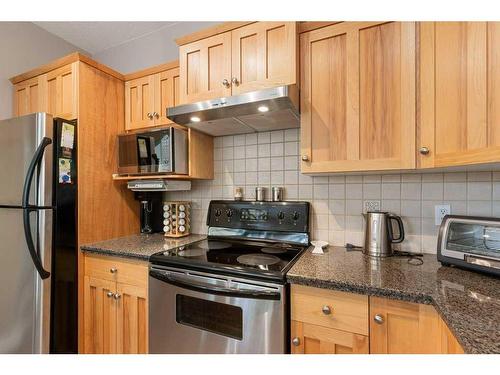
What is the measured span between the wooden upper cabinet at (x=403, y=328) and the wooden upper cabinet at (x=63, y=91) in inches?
78.0

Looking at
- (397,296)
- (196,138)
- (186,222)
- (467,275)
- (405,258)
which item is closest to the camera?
(397,296)

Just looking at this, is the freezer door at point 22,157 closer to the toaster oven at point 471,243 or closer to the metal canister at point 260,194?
the metal canister at point 260,194

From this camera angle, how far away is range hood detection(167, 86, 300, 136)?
123 cm

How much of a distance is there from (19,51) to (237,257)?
236 cm

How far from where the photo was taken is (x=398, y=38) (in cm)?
114

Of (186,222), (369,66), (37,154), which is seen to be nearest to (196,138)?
(186,222)

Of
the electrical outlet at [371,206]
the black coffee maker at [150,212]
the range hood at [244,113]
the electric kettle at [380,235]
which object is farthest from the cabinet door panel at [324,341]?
the black coffee maker at [150,212]

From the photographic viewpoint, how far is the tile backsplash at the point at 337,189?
131 centimetres

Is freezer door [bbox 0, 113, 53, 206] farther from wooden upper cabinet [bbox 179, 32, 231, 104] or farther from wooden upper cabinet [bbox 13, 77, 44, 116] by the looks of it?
wooden upper cabinet [bbox 179, 32, 231, 104]

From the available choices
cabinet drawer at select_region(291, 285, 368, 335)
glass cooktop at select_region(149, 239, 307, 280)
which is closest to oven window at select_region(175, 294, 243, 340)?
glass cooktop at select_region(149, 239, 307, 280)

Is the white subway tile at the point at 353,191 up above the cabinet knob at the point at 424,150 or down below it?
below

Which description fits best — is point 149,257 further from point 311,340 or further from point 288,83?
point 288,83

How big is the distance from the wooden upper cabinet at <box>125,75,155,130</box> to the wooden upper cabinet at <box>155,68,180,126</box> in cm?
5

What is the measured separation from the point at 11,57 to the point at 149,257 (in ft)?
6.53
